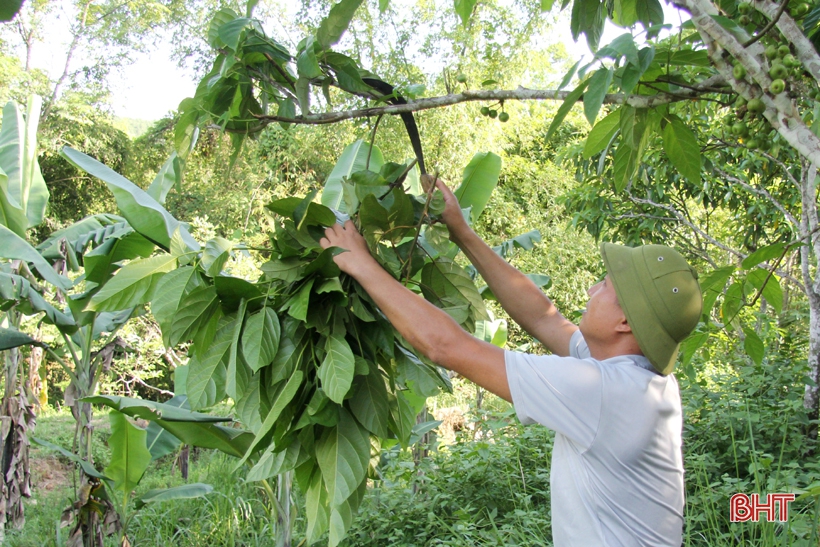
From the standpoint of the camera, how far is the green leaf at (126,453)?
105 inches

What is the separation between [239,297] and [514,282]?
673mm

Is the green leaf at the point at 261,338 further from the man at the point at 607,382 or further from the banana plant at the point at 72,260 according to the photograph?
the banana plant at the point at 72,260

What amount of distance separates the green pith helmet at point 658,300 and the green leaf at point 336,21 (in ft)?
2.15

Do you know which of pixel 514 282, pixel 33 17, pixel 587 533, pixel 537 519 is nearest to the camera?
pixel 587 533

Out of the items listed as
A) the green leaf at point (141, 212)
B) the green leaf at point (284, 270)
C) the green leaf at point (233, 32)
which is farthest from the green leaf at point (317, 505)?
the green leaf at point (141, 212)

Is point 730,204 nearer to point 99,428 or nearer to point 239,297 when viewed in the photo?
point 239,297

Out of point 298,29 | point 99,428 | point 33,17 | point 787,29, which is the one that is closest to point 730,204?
point 787,29

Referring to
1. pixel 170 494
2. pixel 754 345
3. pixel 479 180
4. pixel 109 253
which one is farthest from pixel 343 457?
pixel 170 494

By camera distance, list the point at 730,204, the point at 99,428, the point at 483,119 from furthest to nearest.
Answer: the point at 483,119, the point at 99,428, the point at 730,204

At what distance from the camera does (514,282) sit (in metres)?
1.57

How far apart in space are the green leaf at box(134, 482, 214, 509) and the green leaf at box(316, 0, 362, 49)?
2.49 m

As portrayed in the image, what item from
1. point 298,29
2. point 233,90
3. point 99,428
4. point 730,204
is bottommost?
point 233,90

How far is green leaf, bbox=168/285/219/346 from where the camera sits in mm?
1164

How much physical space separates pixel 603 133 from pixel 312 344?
0.65 metres
